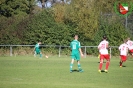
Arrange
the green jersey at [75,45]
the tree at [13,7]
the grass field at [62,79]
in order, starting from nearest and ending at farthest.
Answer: the grass field at [62,79]
the green jersey at [75,45]
the tree at [13,7]

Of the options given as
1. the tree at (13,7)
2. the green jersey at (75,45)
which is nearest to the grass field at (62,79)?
the green jersey at (75,45)

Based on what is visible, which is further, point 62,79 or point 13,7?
point 13,7

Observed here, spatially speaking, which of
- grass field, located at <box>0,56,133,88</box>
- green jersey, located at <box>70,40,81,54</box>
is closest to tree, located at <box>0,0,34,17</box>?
grass field, located at <box>0,56,133,88</box>

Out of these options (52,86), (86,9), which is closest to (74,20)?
(86,9)

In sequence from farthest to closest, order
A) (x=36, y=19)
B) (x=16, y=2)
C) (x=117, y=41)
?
(x=16, y=2)
(x=36, y=19)
(x=117, y=41)

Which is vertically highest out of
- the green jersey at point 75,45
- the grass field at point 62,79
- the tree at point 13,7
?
the tree at point 13,7

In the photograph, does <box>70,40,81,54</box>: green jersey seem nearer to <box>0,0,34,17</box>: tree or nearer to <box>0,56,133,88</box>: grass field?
<box>0,56,133,88</box>: grass field

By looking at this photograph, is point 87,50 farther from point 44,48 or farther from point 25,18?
point 25,18

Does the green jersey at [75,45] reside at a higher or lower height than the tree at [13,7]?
lower

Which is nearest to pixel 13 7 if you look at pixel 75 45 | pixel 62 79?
pixel 75 45

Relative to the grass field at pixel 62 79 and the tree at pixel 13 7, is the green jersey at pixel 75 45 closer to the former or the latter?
the grass field at pixel 62 79

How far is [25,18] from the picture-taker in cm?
5369

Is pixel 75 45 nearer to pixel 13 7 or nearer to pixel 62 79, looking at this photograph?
pixel 62 79

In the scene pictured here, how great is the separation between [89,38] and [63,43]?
328 cm
